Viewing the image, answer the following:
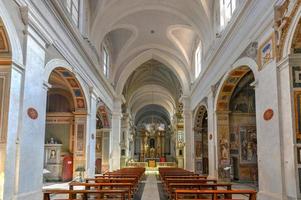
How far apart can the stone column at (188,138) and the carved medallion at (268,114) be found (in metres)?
12.5

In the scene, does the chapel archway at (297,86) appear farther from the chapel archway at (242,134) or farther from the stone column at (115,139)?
the stone column at (115,139)

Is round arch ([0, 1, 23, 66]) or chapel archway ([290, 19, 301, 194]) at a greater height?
round arch ([0, 1, 23, 66])

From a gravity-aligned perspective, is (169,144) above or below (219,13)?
below

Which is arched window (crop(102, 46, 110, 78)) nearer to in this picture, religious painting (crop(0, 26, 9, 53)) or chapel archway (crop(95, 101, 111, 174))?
chapel archway (crop(95, 101, 111, 174))

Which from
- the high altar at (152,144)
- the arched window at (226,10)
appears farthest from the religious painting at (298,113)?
the high altar at (152,144)

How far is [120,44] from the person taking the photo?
20047 mm

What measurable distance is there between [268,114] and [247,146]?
723cm

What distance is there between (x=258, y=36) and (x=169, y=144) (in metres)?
38.2

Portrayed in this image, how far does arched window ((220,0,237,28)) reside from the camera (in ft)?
38.5

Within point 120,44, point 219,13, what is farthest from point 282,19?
point 120,44

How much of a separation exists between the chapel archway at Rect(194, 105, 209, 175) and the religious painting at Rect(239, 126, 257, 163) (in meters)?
4.57

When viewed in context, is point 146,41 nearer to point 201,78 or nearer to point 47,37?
point 201,78

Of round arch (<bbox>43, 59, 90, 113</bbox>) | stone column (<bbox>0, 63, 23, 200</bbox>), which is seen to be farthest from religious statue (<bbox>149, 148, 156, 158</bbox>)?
stone column (<bbox>0, 63, 23, 200</bbox>)

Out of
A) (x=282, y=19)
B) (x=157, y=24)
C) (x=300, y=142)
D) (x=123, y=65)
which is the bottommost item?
(x=300, y=142)
